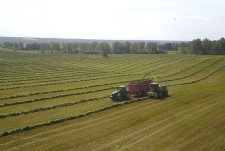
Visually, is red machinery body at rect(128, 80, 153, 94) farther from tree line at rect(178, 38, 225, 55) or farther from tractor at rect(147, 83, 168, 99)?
tree line at rect(178, 38, 225, 55)

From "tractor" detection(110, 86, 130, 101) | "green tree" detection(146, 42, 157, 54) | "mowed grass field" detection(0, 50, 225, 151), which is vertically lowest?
"mowed grass field" detection(0, 50, 225, 151)

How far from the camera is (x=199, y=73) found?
7294cm

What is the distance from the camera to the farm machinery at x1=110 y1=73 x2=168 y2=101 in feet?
120

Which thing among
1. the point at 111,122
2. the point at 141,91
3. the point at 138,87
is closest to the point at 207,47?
the point at 141,91

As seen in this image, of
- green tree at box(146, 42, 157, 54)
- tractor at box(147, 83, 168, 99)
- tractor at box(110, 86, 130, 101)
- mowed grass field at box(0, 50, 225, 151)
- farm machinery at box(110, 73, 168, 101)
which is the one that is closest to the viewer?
mowed grass field at box(0, 50, 225, 151)

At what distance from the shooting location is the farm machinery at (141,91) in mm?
36500

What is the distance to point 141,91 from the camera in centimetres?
3900

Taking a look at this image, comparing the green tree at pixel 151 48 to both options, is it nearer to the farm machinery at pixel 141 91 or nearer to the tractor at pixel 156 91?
the farm machinery at pixel 141 91

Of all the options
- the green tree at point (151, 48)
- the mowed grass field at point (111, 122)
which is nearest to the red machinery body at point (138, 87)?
the mowed grass field at point (111, 122)

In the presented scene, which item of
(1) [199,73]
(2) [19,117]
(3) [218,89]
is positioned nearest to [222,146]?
(2) [19,117]

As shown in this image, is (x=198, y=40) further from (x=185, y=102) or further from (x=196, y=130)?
(x=196, y=130)

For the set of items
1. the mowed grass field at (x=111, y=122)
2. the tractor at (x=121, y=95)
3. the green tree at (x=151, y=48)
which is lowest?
the mowed grass field at (x=111, y=122)

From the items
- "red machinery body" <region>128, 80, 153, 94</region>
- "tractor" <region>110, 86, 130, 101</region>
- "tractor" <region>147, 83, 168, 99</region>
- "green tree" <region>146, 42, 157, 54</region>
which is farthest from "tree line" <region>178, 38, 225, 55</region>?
"tractor" <region>110, 86, 130, 101</region>

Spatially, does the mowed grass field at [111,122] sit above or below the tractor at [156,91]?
below
